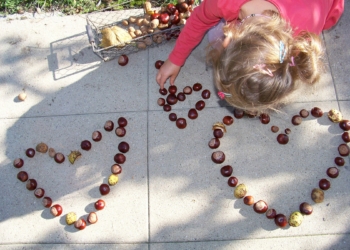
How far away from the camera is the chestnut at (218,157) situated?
2592 millimetres

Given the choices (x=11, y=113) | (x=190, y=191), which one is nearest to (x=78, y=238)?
Result: (x=190, y=191)

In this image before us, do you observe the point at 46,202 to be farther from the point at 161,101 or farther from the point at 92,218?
the point at 161,101

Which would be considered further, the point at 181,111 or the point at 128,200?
the point at 181,111

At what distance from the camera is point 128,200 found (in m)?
2.58

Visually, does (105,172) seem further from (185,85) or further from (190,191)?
(185,85)

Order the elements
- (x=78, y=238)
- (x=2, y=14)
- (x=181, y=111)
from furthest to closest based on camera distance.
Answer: (x=2, y=14) < (x=181, y=111) < (x=78, y=238)

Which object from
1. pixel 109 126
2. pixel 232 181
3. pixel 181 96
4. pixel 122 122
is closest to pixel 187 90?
pixel 181 96

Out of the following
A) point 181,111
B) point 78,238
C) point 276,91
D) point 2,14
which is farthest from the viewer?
point 2,14

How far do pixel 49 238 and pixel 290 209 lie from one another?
1825 mm

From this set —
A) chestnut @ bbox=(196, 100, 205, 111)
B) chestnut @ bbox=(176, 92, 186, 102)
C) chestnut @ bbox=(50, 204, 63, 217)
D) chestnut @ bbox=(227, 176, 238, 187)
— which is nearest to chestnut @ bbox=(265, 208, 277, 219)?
chestnut @ bbox=(227, 176, 238, 187)

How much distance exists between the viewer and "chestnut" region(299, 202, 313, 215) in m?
2.47

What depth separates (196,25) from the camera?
2254 mm

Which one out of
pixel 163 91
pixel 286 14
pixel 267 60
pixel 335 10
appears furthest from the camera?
pixel 163 91

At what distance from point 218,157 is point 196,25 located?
1.00 m
